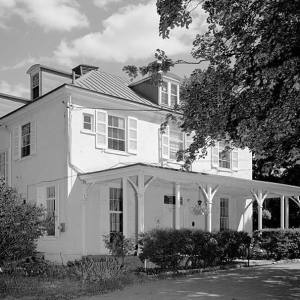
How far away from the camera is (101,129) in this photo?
19266mm

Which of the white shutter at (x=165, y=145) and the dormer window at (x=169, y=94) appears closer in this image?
the white shutter at (x=165, y=145)

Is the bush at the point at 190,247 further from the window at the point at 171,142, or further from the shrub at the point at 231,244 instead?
the window at the point at 171,142

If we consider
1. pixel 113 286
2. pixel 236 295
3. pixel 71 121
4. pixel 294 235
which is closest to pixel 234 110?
pixel 236 295

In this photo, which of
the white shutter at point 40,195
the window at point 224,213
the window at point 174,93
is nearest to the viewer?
the white shutter at point 40,195

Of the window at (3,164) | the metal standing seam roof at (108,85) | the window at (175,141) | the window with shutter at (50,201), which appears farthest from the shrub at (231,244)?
the window at (3,164)

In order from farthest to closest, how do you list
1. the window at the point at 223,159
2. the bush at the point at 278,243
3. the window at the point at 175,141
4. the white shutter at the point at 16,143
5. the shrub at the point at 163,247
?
1. the window at the point at 223,159
2. the window at the point at 175,141
3. the white shutter at the point at 16,143
4. the bush at the point at 278,243
5. the shrub at the point at 163,247

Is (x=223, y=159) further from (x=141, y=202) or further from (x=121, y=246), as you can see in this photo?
(x=121, y=246)

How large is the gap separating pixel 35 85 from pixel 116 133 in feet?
15.2

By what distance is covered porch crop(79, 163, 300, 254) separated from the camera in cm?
1677

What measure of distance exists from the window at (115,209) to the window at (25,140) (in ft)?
13.7

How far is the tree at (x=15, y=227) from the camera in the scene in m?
11.1

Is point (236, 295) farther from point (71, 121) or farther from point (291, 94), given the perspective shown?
point (71, 121)

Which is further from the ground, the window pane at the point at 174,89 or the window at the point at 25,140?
the window pane at the point at 174,89

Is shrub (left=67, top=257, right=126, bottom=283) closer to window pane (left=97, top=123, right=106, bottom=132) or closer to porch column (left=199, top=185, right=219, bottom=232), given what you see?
porch column (left=199, top=185, right=219, bottom=232)
